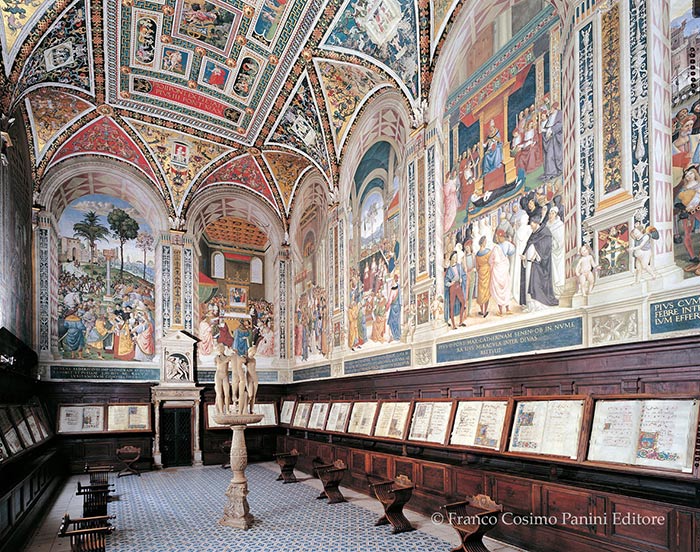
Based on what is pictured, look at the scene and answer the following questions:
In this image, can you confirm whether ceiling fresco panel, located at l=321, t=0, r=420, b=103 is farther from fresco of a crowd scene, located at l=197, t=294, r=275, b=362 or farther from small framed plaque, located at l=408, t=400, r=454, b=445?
fresco of a crowd scene, located at l=197, t=294, r=275, b=362

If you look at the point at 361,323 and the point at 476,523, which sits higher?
the point at 361,323

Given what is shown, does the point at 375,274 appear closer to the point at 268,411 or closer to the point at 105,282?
the point at 268,411

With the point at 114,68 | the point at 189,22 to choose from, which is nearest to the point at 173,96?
the point at 114,68

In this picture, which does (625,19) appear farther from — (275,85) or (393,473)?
(275,85)

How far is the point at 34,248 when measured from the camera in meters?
14.0

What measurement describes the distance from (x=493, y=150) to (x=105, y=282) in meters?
12.1

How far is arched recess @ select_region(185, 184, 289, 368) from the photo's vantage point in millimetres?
16609

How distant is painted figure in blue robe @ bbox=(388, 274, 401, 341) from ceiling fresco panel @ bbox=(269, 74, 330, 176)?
14.4ft

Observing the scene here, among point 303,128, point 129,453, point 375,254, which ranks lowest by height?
point 129,453

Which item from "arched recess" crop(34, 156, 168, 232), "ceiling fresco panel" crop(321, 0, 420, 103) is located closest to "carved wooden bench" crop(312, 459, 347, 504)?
"ceiling fresco panel" crop(321, 0, 420, 103)

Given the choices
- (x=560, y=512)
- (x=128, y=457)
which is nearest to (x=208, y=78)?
(x=128, y=457)

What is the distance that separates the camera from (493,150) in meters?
8.16

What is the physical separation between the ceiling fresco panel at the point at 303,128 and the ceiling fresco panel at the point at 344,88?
0.42 meters

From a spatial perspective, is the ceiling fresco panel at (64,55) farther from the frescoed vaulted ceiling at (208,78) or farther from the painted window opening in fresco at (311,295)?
the painted window opening in fresco at (311,295)
